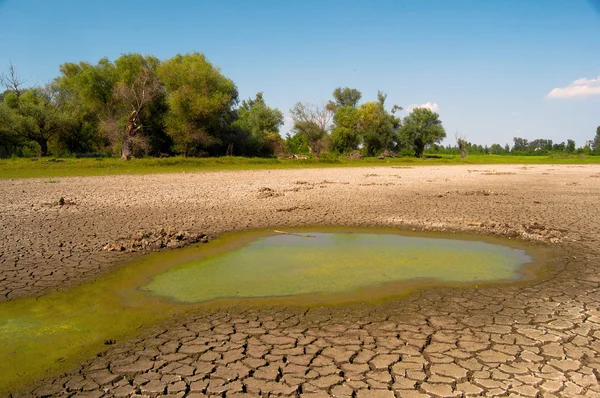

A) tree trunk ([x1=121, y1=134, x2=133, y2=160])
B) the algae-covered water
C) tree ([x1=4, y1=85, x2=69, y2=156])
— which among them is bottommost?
the algae-covered water

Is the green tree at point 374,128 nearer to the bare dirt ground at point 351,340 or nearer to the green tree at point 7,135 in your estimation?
the green tree at point 7,135

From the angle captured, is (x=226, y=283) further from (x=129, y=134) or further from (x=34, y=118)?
(x=34, y=118)

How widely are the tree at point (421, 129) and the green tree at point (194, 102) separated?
43188 mm

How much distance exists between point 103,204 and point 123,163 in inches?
818

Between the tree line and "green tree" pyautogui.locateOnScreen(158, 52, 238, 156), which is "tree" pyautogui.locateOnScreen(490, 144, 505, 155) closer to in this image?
the tree line

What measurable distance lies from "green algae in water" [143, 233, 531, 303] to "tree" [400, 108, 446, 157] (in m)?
72.4

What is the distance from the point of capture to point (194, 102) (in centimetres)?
4119

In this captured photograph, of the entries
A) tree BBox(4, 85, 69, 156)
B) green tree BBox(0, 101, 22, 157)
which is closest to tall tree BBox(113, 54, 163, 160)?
tree BBox(4, 85, 69, 156)

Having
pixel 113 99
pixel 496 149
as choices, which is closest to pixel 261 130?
pixel 113 99

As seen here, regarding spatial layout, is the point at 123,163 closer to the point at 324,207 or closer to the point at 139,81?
the point at 139,81

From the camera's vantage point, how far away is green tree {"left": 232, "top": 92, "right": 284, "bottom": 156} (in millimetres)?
51250

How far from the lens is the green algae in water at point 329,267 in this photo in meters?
6.56

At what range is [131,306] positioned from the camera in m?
5.81

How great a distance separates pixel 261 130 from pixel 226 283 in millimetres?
58158
